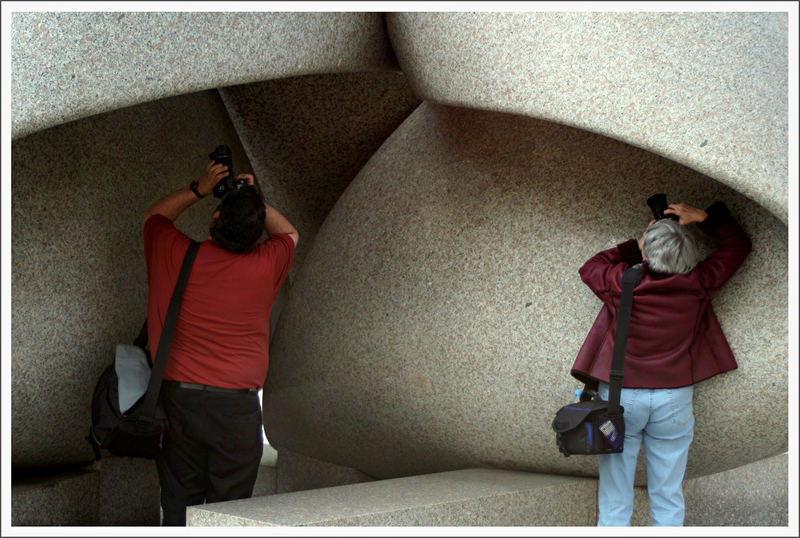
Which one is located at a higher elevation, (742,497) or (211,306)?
(211,306)

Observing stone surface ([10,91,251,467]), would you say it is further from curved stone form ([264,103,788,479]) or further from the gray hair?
the gray hair

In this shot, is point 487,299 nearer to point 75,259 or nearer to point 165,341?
point 165,341

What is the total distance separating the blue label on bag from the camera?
13.3ft

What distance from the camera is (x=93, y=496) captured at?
5.48 meters

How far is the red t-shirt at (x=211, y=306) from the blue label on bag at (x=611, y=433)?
68.1 inches

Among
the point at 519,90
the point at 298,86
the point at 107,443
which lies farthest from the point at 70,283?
the point at 519,90

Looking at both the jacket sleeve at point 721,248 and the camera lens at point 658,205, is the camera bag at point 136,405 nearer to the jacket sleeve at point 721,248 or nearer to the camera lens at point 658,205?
the camera lens at point 658,205

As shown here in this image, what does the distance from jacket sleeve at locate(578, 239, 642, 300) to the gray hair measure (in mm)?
187

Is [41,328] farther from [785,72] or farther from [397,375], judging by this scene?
[785,72]

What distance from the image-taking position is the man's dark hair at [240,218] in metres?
4.26

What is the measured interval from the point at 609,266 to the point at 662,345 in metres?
0.46

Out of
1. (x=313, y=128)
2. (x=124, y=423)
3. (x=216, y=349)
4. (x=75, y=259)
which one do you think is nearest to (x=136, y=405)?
(x=124, y=423)

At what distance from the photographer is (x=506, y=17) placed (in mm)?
3969

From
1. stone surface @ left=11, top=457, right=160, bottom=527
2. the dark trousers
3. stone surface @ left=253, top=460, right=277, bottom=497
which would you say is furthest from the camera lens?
stone surface @ left=253, top=460, right=277, bottom=497
